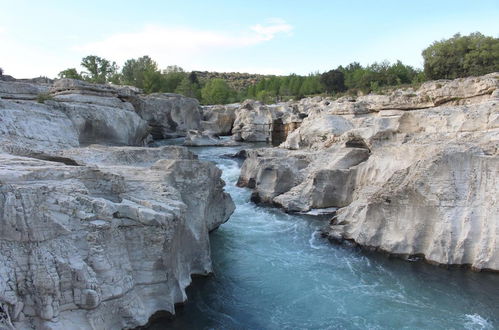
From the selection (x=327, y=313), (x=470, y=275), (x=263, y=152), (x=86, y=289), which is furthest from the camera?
(x=263, y=152)

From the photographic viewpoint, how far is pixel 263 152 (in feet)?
69.5

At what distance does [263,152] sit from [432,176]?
1030cm

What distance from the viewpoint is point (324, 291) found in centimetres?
1034

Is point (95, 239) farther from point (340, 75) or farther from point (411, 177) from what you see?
point (340, 75)

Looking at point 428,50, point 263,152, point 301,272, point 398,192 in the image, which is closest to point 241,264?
point 301,272

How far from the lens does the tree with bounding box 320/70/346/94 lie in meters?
64.7

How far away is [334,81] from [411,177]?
179 feet

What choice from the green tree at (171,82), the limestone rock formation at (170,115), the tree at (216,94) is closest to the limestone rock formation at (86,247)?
the limestone rock formation at (170,115)

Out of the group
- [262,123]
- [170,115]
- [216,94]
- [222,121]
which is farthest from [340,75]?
[170,115]

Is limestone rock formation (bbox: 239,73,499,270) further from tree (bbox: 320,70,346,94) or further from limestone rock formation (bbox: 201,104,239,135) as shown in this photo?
tree (bbox: 320,70,346,94)

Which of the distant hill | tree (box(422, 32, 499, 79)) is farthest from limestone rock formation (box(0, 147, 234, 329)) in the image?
the distant hill

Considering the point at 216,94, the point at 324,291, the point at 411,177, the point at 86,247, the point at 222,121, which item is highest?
the point at 216,94

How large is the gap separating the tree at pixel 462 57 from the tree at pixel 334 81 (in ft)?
77.3

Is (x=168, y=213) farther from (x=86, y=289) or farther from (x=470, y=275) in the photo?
(x=470, y=275)
